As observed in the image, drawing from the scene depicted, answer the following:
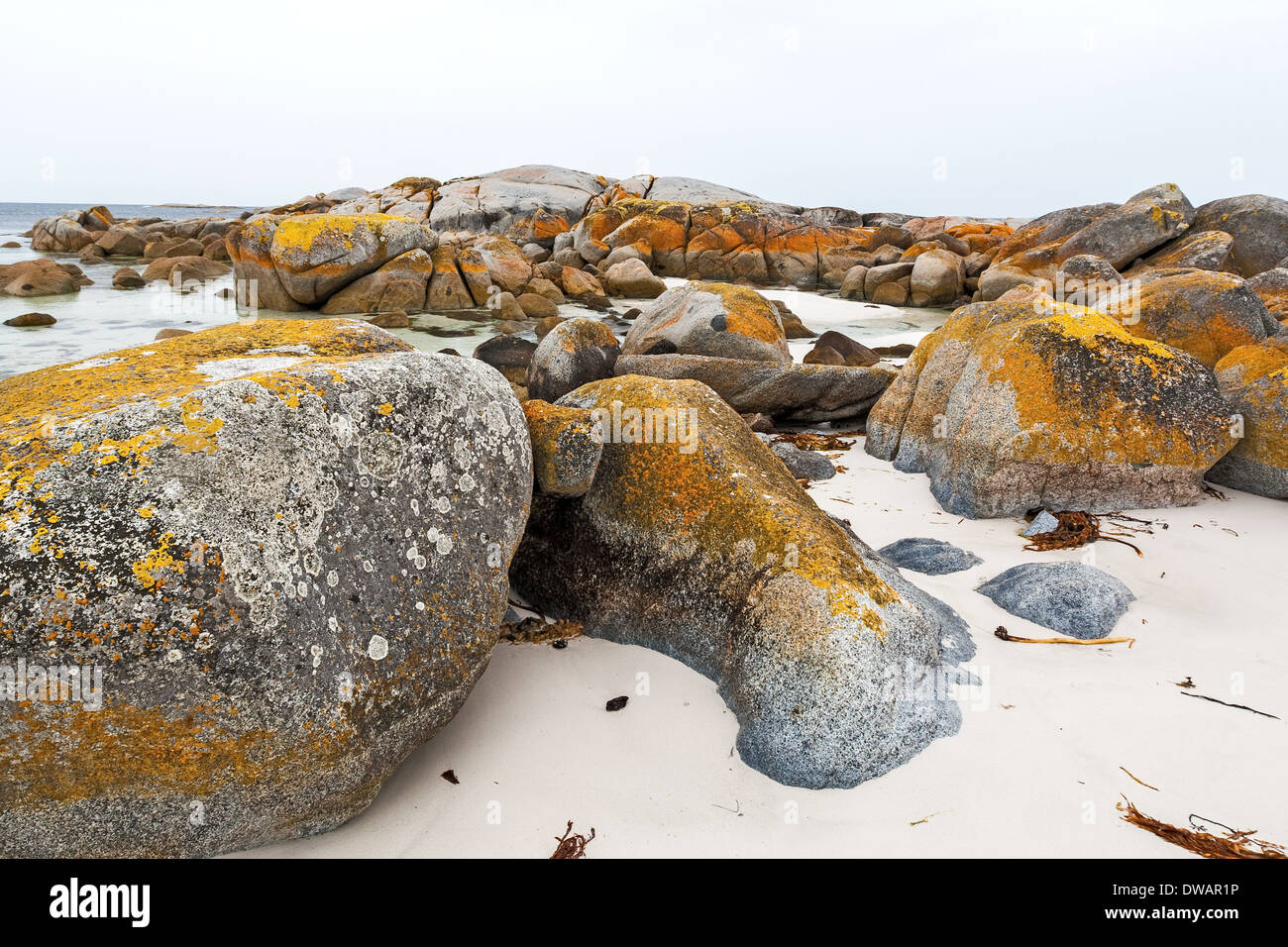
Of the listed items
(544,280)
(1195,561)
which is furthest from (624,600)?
(544,280)

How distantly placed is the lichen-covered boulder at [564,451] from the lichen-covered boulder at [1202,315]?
18.7 ft

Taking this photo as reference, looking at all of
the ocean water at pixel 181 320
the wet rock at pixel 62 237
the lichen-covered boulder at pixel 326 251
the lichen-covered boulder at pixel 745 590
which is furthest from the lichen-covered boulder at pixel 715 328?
the wet rock at pixel 62 237

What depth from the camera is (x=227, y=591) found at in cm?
233

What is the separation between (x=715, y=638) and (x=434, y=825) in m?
1.37

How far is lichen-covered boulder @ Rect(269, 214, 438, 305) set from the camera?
55.9 feet

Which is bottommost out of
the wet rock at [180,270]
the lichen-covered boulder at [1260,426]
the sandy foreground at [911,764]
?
the sandy foreground at [911,764]

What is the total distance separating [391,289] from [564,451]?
16168 mm

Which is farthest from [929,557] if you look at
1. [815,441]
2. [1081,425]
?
[815,441]

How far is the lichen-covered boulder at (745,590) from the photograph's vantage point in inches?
116

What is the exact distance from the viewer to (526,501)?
10.9 feet

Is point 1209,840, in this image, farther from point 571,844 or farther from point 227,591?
point 227,591

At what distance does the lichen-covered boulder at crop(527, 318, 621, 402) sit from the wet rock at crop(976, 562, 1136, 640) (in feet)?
16.0

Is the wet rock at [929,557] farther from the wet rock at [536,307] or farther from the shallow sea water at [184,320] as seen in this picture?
the wet rock at [536,307]
